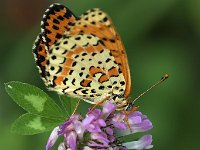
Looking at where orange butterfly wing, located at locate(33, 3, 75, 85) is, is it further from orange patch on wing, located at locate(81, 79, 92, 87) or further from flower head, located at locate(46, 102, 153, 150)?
flower head, located at locate(46, 102, 153, 150)

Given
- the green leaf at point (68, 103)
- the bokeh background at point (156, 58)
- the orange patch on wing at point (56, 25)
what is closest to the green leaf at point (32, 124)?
the green leaf at point (68, 103)

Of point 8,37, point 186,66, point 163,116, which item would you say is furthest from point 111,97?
point 8,37

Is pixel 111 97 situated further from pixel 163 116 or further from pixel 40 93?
pixel 163 116

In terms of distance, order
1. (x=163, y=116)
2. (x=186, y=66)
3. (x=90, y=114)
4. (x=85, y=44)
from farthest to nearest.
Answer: (x=186, y=66) → (x=163, y=116) → (x=85, y=44) → (x=90, y=114)

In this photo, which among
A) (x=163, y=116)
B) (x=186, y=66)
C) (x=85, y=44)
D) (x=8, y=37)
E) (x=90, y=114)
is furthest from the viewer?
(x=8, y=37)

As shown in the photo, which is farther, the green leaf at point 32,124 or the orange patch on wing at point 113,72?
the orange patch on wing at point 113,72

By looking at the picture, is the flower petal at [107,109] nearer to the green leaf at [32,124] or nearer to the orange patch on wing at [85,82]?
the orange patch on wing at [85,82]

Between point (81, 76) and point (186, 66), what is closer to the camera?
point (81, 76)
